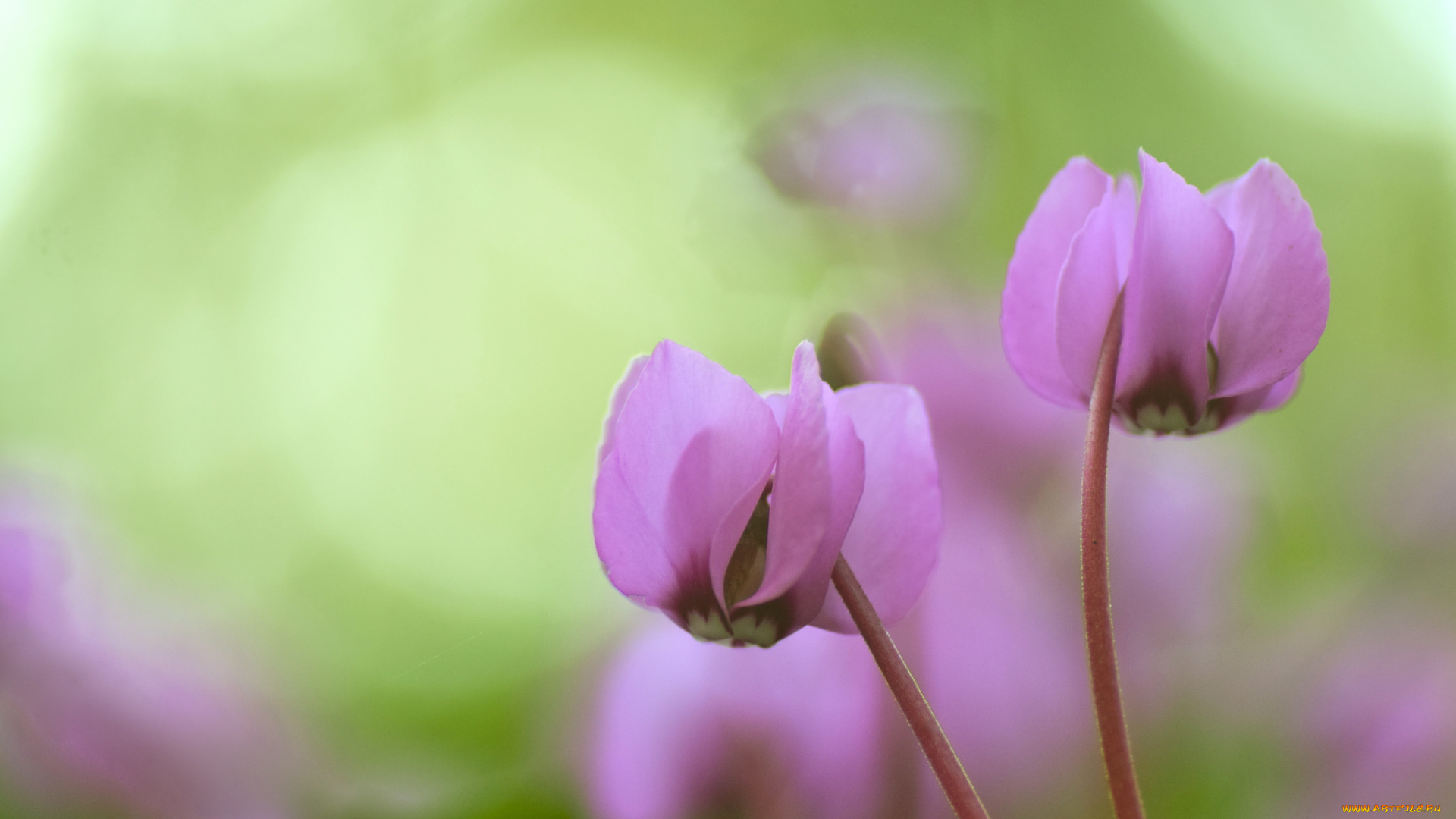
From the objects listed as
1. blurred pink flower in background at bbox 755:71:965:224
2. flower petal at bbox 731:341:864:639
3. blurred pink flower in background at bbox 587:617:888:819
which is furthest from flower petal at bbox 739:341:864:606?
blurred pink flower in background at bbox 755:71:965:224

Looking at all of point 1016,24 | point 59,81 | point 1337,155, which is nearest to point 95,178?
point 59,81

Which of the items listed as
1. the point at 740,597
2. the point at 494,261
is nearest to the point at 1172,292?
the point at 740,597

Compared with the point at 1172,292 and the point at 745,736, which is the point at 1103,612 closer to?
the point at 1172,292

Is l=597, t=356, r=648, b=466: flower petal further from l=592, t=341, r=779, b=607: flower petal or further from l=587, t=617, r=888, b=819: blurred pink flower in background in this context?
l=587, t=617, r=888, b=819: blurred pink flower in background

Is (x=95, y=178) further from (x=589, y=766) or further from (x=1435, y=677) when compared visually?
(x=1435, y=677)

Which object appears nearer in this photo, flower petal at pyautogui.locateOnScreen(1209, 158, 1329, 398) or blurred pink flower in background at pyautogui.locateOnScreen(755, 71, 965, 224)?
flower petal at pyautogui.locateOnScreen(1209, 158, 1329, 398)

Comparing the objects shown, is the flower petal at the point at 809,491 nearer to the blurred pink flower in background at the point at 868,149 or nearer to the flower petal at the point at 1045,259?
the flower petal at the point at 1045,259
